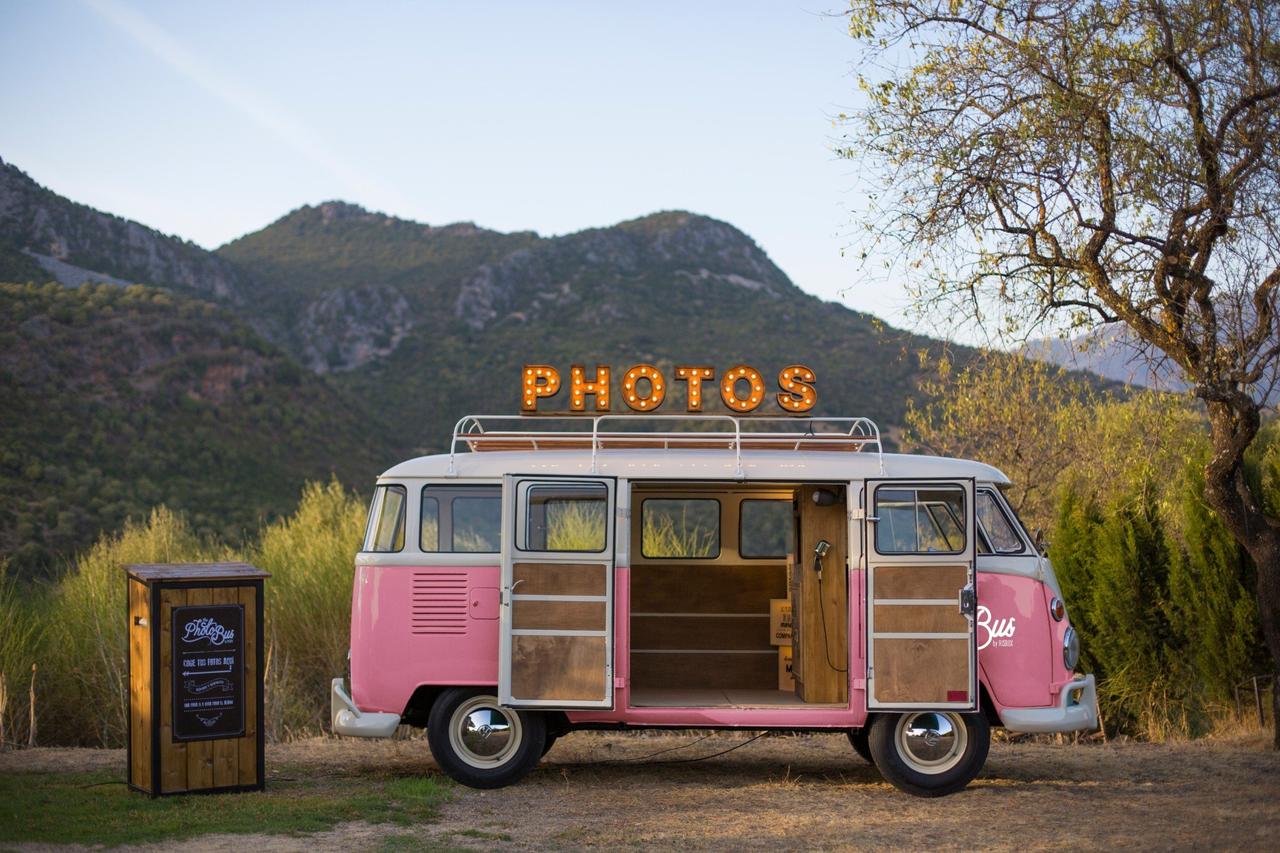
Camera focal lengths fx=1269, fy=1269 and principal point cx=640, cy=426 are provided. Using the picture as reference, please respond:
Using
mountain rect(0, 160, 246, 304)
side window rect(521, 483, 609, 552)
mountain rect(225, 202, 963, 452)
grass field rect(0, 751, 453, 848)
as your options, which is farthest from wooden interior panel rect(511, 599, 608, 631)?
mountain rect(0, 160, 246, 304)

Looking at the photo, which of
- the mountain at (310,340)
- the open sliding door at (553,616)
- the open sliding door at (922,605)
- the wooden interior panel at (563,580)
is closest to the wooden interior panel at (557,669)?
the open sliding door at (553,616)

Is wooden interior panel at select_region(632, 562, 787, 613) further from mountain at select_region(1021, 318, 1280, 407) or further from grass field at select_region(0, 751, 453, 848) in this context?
mountain at select_region(1021, 318, 1280, 407)

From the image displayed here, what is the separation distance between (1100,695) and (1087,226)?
5.15 m

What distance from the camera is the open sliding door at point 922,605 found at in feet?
A: 28.2

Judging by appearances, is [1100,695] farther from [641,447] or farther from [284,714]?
[284,714]

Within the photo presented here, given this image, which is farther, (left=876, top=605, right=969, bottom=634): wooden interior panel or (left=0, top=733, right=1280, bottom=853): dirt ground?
(left=876, top=605, right=969, bottom=634): wooden interior panel

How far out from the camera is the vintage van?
870 centimetres

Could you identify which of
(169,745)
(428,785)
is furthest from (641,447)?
(169,745)

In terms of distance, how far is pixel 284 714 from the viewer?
14.5 m

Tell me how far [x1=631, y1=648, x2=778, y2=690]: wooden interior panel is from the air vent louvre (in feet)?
7.02

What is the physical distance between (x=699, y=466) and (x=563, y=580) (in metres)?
1.25

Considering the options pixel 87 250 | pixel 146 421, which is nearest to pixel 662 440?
pixel 146 421

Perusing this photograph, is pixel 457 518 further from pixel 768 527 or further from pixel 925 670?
pixel 768 527

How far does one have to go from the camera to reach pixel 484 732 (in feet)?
29.7
